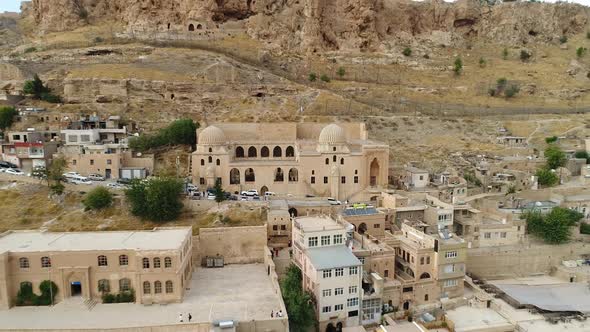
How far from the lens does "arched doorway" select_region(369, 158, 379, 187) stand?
1704 inches

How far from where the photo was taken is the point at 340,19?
82.8 meters

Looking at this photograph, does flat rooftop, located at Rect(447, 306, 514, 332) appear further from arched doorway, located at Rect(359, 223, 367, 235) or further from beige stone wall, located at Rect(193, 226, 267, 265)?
beige stone wall, located at Rect(193, 226, 267, 265)

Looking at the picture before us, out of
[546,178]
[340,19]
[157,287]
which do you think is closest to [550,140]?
[546,178]

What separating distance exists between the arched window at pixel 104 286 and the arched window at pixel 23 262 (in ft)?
13.6

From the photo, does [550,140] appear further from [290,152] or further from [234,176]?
[234,176]

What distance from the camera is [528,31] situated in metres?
94.2

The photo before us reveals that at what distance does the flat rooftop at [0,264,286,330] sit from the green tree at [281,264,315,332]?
62 centimetres

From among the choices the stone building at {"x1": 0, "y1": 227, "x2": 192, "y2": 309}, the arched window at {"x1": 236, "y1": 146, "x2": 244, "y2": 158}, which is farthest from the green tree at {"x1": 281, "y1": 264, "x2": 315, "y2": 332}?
the arched window at {"x1": 236, "y1": 146, "x2": 244, "y2": 158}

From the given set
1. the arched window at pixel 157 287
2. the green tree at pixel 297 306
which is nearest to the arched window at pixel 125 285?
the arched window at pixel 157 287

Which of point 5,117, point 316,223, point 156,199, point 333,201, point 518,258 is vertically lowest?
point 518,258

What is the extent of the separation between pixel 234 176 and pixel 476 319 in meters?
22.6

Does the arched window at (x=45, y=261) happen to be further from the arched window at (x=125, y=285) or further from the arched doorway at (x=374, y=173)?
the arched doorway at (x=374, y=173)

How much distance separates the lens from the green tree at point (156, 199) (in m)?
36.7

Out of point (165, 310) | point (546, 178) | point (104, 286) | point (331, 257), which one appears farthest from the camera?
point (546, 178)
